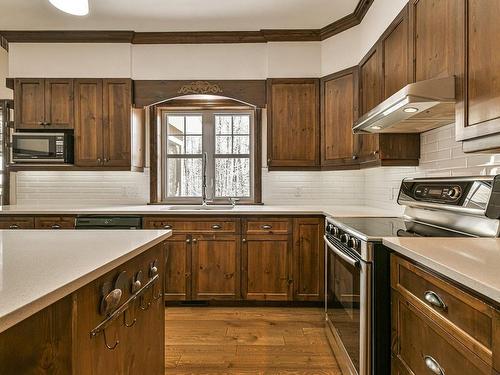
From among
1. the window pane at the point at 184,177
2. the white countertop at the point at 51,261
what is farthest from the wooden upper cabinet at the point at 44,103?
the white countertop at the point at 51,261

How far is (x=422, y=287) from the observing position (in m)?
1.19

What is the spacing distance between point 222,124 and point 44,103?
73.2 inches

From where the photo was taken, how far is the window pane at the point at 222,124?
12.5ft

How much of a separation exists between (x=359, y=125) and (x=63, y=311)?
7.00 feet

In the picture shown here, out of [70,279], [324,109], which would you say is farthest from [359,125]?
[70,279]

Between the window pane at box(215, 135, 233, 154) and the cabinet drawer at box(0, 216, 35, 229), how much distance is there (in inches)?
77.4

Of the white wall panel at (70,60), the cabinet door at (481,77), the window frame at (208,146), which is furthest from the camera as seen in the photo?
the window frame at (208,146)

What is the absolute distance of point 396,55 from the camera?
2.26 m

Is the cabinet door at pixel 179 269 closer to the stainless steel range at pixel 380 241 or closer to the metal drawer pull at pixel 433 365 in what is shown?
the stainless steel range at pixel 380 241

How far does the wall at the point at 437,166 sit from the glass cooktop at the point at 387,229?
42 centimetres

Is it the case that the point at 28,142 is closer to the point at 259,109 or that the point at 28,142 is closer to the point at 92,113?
the point at 92,113

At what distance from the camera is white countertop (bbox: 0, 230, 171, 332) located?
0.66 m

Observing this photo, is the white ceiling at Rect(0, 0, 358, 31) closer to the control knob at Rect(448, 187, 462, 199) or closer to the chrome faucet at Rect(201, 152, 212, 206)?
the chrome faucet at Rect(201, 152, 212, 206)

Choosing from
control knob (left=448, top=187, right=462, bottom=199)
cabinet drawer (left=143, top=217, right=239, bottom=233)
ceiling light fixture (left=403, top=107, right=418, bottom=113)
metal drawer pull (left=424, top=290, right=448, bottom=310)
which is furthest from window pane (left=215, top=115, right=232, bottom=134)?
metal drawer pull (left=424, top=290, right=448, bottom=310)
